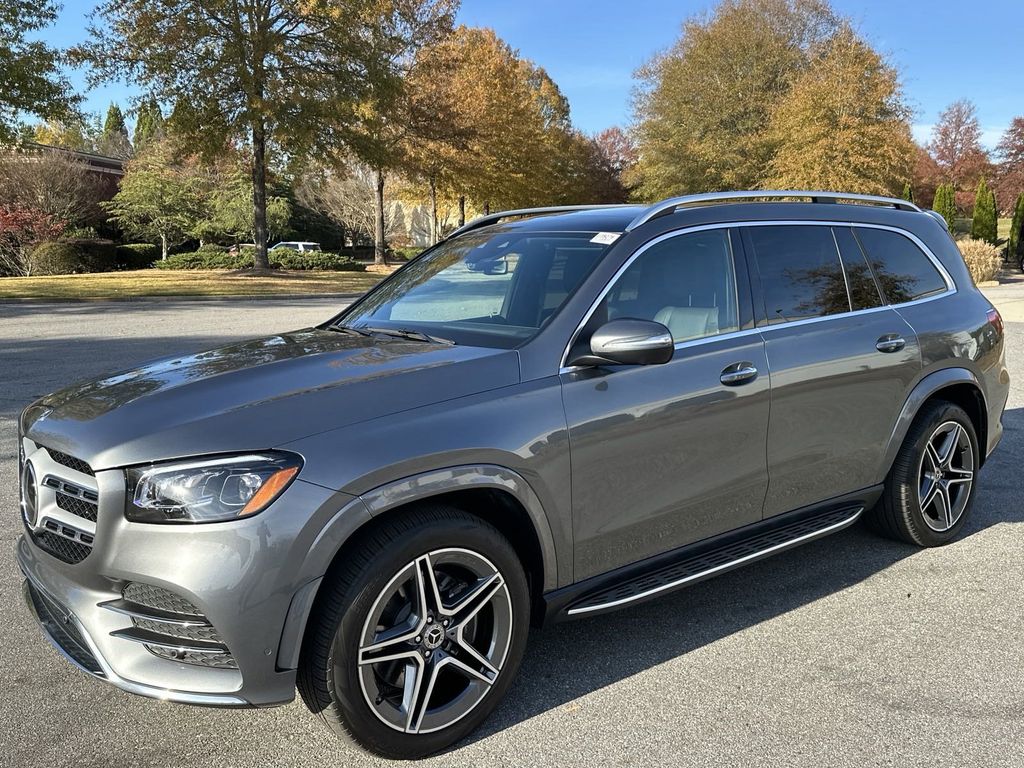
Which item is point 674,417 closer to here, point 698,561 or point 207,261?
point 698,561

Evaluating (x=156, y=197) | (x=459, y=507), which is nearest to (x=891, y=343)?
(x=459, y=507)

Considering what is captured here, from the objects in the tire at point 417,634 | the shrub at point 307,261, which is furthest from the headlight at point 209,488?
the shrub at point 307,261

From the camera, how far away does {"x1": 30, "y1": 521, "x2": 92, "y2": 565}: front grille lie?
103 inches

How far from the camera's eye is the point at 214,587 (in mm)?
2422

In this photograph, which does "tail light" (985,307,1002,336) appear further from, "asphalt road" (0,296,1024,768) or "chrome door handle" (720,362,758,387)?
"chrome door handle" (720,362,758,387)

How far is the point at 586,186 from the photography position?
5828cm

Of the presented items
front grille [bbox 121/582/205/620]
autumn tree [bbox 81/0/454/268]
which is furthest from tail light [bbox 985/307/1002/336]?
autumn tree [bbox 81/0/454/268]

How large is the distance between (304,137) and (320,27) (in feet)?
12.3

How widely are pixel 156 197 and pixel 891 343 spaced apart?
4464 cm

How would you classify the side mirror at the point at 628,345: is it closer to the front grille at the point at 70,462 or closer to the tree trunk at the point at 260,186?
the front grille at the point at 70,462

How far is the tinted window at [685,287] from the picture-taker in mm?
3521

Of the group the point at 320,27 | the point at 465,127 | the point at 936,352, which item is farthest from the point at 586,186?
the point at 936,352

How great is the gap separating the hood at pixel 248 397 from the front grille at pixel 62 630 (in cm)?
54

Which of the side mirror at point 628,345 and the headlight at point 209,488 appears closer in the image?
the headlight at point 209,488
